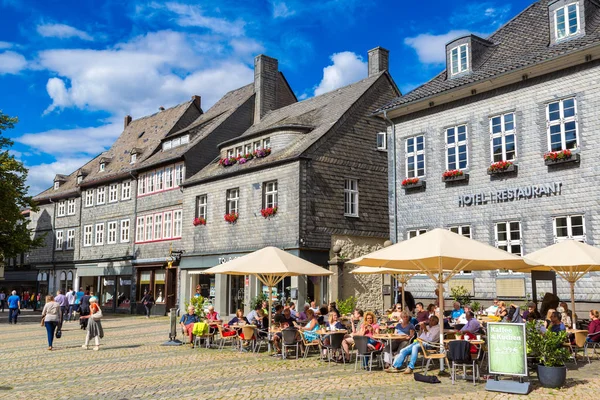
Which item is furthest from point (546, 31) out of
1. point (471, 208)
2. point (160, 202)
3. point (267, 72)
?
point (160, 202)

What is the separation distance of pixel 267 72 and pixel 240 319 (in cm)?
2161

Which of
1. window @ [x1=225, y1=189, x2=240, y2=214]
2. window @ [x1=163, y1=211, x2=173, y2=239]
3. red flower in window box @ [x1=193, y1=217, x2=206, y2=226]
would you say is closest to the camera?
window @ [x1=225, y1=189, x2=240, y2=214]

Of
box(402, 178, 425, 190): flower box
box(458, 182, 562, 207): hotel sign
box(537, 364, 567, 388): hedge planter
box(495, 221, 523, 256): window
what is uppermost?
box(402, 178, 425, 190): flower box

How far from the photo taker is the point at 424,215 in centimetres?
2138

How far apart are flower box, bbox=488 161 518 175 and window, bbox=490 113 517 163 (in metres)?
0.35

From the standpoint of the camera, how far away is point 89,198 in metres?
41.9

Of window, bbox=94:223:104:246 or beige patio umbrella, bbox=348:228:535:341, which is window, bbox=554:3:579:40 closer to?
beige patio umbrella, bbox=348:228:535:341

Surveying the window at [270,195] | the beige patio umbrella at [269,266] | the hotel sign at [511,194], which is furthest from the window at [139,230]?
the hotel sign at [511,194]

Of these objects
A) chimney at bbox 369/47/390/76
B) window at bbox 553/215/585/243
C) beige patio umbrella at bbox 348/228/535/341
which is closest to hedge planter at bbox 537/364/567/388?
beige patio umbrella at bbox 348/228/535/341

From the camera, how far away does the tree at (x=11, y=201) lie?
31.6 metres

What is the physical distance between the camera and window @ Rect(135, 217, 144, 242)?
35969 mm

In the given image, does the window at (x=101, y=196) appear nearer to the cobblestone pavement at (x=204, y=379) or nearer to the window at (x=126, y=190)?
the window at (x=126, y=190)

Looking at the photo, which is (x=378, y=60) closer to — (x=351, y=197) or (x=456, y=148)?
(x=351, y=197)

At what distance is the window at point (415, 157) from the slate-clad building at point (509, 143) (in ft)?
0.13
